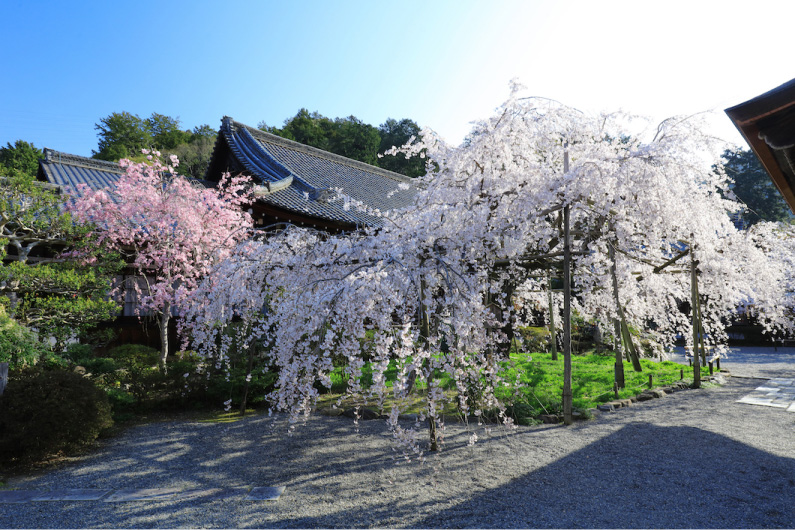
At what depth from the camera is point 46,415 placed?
17.4 ft

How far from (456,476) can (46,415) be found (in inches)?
192

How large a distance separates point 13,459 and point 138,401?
218 cm

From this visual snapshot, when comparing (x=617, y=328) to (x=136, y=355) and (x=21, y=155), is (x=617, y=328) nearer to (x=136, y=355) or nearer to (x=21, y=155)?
(x=136, y=355)

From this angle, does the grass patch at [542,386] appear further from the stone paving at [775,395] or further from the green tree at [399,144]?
the green tree at [399,144]

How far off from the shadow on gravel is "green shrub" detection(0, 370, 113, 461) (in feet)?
12.3

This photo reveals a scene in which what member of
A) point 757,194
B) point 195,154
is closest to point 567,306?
point 195,154

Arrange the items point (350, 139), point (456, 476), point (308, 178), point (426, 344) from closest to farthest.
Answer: point (456, 476), point (426, 344), point (308, 178), point (350, 139)

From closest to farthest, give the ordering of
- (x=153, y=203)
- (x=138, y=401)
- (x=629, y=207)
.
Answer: (x=629, y=207)
(x=138, y=401)
(x=153, y=203)

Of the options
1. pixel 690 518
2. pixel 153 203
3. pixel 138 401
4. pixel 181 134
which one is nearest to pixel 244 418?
pixel 138 401

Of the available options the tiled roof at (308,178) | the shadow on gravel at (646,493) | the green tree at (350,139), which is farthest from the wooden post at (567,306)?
the green tree at (350,139)

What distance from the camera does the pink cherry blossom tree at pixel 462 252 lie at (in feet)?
14.4

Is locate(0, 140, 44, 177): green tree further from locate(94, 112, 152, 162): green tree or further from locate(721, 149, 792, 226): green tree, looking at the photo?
locate(721, 149, 792, 226): green tree

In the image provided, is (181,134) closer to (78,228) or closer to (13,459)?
(78,228)

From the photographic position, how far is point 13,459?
212 inches
